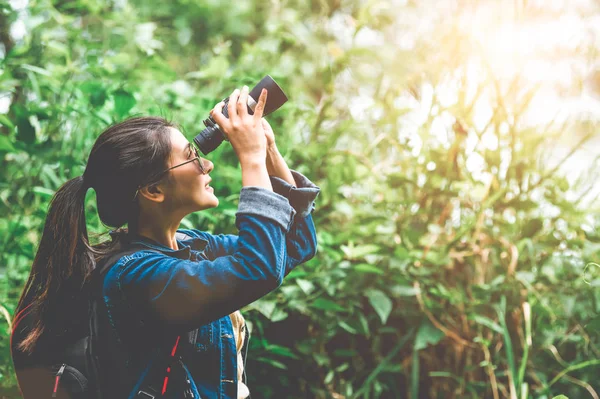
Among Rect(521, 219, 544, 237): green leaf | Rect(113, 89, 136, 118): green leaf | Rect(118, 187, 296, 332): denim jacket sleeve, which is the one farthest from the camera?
Rect(521, 219, 544, 237): green leaf

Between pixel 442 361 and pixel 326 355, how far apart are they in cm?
46

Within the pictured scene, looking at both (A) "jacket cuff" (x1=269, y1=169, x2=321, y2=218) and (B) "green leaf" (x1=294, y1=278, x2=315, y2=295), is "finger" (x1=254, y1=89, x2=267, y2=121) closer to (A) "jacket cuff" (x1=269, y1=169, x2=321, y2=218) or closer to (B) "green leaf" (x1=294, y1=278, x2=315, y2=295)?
(A) "jacket cuff" (x1=269, y1=169, x2=321, y2=218)

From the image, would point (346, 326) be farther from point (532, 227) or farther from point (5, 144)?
point (5, 144)

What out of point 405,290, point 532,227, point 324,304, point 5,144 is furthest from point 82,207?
point 532,227

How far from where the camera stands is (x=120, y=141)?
3.54ft

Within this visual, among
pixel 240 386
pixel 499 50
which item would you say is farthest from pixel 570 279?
pixel 240 386

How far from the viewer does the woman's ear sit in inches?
42.9

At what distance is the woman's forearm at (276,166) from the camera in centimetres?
122

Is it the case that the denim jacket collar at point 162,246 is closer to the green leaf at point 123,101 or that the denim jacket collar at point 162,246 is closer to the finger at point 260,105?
the finger at point 260,105

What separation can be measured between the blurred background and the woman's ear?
2.39 feet

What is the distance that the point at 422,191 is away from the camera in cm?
222

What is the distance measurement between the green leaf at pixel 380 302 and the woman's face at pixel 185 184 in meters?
0.95

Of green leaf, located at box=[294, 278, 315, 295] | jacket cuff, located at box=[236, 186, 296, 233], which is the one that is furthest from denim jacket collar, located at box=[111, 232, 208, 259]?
green leaf, located at box=[294, 278, 315, 295]

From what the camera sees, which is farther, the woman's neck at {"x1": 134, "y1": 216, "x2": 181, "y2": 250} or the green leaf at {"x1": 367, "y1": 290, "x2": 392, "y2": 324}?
the green leaf at {"x1": 367, "y1": 290, "x2": 392, "y2": 324}
